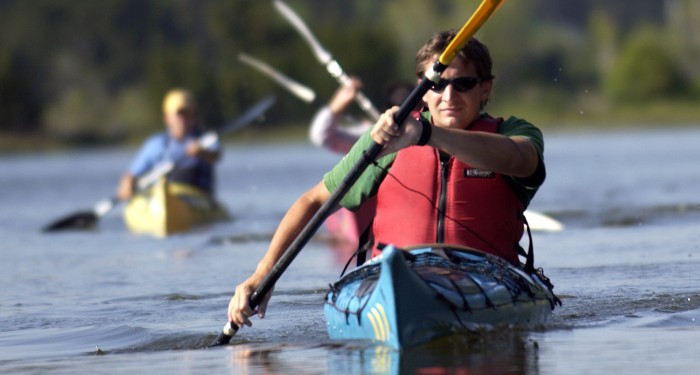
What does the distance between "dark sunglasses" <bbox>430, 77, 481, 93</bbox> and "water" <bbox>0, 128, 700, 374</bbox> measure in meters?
0.99

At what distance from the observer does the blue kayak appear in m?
5.84

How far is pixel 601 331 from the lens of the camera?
6914 mm

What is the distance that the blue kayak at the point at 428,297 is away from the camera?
230 inches

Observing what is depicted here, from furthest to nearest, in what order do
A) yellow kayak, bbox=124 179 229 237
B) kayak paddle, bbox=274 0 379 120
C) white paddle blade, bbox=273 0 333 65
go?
yellow kayak, bbox=124 179 229 237 → white paddle blade, bbox=273 0 333 65 → kayak paddle, bbox=274 0 379 120

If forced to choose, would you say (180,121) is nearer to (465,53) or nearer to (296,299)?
(296,299)

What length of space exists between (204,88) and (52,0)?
25955 mm

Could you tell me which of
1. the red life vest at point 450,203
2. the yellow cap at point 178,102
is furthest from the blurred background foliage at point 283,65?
the red life vest at point 450,203

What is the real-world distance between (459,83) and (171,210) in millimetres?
9239

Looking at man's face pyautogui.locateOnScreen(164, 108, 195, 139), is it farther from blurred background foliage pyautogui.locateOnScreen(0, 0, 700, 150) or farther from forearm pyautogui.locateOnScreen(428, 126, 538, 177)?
blurred background foliage pyautogui.locateOnScreen(0, 0, 700, 150)

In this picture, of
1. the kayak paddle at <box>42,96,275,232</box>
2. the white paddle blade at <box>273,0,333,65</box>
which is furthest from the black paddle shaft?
the kayak paddle at <box>42,96,275,232</box>

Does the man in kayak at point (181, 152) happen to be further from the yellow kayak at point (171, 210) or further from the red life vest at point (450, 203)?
the red life vest at point (450, 203)

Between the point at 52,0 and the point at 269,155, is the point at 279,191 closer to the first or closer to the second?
the point at 269,155

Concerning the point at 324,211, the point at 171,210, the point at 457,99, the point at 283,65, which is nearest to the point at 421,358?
the point at 324,211

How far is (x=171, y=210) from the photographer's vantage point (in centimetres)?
1518
